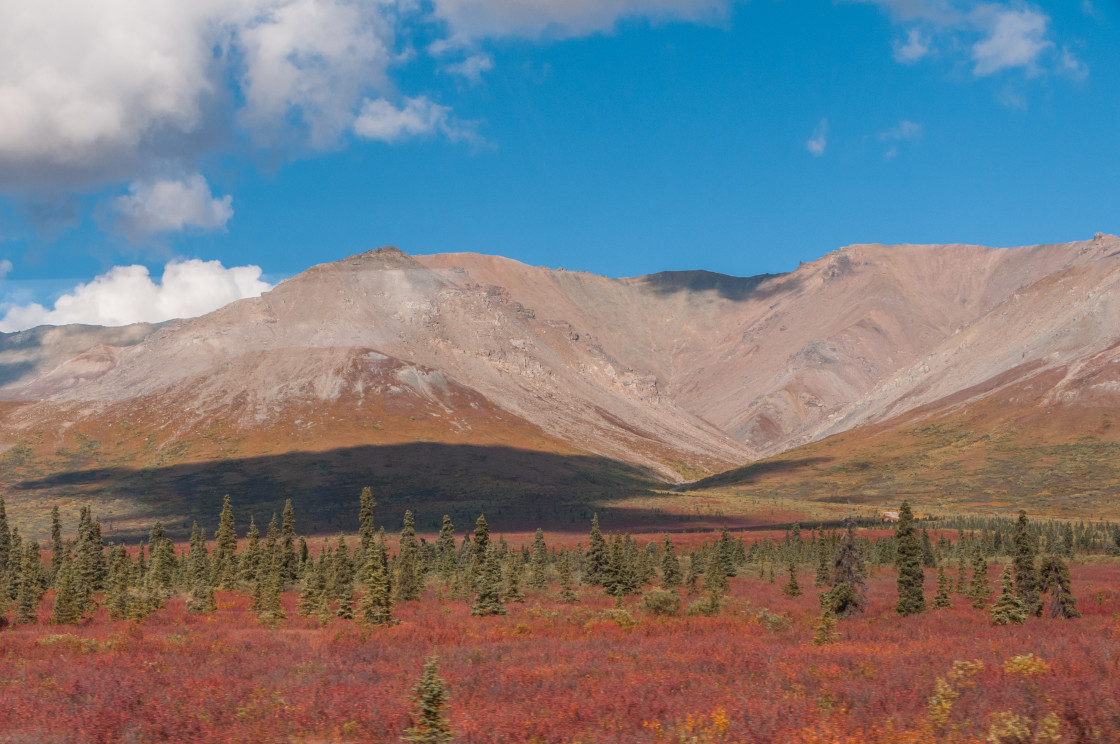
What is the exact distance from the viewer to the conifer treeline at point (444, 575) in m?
37.2

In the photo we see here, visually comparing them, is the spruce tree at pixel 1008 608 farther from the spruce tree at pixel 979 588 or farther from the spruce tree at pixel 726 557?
the spruce tree at pixel 726 557

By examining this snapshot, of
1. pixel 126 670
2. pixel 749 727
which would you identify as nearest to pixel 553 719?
pixel 749 727

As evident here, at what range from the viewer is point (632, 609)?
41625mm

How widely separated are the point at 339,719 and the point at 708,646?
1330 centimetres

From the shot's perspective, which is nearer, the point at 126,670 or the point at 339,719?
the point at 339,719

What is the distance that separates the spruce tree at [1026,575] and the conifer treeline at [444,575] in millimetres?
57

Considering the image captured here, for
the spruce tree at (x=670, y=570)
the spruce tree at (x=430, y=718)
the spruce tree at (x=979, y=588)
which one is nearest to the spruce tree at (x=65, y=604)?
the spruce tree at (x=430, y=718)

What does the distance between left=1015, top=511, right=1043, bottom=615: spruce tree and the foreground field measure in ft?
16.1

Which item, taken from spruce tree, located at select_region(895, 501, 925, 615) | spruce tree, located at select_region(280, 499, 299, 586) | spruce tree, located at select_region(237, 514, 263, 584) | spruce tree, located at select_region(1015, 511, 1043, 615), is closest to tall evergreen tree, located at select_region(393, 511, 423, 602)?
spruce tree, located at select_region(280, 499, 299, 586)

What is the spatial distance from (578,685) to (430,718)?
16.4 feet

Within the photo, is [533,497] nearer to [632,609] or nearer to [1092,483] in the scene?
[1092,483]

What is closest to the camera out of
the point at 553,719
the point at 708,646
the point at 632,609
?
the point at 553,719

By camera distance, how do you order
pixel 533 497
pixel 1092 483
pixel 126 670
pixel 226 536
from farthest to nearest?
pixel 533 497 < pixel 1092 483 < pixel 226 536 < pixel 126 670

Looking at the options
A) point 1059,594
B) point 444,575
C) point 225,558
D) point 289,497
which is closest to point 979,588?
point 1059,594
